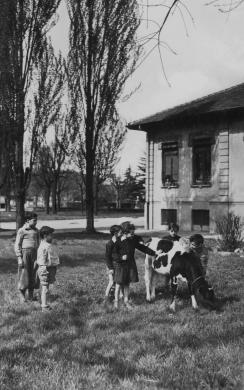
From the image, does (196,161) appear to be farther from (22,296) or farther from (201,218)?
(22,296)

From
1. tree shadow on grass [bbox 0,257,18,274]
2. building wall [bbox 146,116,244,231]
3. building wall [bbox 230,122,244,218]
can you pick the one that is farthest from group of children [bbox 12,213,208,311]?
building wall [bbox 146,116,244,231]

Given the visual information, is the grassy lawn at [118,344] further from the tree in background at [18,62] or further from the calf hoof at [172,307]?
the tree in background at [18,62]

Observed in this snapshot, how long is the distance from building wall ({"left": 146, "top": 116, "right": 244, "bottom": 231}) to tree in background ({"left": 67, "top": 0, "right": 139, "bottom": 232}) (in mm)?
4059

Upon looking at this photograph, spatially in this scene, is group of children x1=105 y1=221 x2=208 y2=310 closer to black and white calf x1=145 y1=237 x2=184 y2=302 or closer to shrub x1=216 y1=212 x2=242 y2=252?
black and white calf x1=145 y1=237 x2=184 y2=302

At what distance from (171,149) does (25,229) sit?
1719cm

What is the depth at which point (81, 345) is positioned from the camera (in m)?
5.32

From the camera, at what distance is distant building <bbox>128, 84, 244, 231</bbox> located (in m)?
22.1

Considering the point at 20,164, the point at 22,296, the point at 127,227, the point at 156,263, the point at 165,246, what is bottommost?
the point at 22,296

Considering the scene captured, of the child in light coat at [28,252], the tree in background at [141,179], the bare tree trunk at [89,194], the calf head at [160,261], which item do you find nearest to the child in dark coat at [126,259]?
the calf head at [160,261]

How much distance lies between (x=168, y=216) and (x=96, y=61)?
8.38 meters

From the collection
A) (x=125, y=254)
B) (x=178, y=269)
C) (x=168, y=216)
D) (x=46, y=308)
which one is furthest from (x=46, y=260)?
(x=168, y=216)

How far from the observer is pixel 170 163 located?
81.9 ft

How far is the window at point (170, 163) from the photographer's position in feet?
80.6

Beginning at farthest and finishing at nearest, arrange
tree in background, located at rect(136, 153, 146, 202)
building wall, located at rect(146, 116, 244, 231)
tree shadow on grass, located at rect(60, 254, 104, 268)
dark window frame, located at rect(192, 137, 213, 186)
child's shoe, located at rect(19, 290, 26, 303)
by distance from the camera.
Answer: tree in background, located at rect(136, 153, 146, 202) → dark window frame, located at rect(192, 137, 213, 186) → building wall, located at rect(146, 116, 244, 231) → tree shadow on grass, located at rect(60, 254, 104, 268) → child's shoe, located at rect(19, 290, 26, 303)
